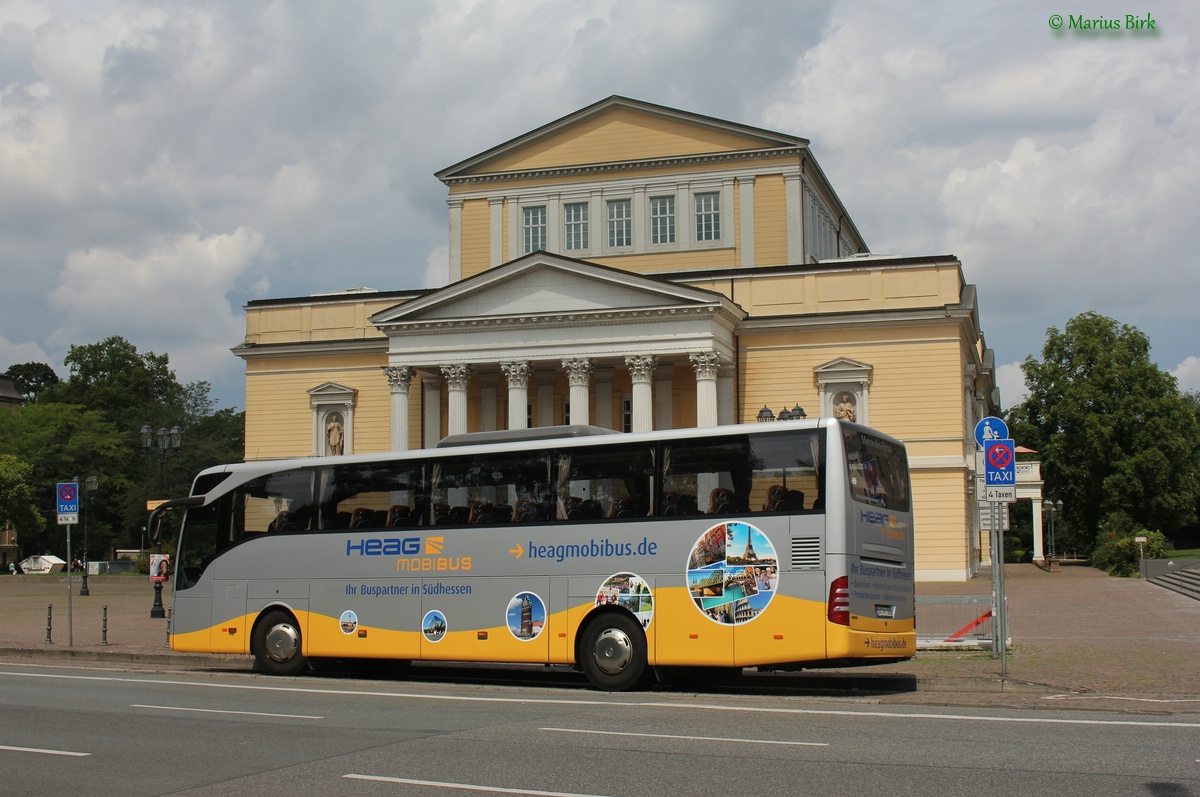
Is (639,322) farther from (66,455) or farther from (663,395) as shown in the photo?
(66,455)

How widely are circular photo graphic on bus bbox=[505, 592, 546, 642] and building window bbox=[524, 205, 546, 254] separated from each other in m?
37.8

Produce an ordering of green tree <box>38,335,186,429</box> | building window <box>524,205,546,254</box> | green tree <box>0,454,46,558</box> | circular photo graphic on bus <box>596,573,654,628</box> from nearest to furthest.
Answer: circular photo graphic on bus <box>596,573,654,628</box> < building window <box>524,205,546,254</box> < green tree <box>0,454,46,558</box> < green tree <box>38,335,186,429</box>

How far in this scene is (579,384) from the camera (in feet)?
153

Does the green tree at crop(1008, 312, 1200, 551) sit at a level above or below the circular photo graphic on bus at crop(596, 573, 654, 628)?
above

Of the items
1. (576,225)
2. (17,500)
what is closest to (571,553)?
(576,225)

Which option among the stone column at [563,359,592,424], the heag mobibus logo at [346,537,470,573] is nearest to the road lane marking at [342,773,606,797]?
the heag mobibus logo at [346,537,470,573]

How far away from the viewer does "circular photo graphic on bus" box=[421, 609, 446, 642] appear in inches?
699

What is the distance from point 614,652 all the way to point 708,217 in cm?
3761

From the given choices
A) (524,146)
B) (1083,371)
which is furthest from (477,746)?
(1083,371)

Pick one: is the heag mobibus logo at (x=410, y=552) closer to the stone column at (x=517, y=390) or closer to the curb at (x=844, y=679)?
the curb at (x=844, y=679)

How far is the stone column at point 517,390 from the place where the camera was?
4728cm

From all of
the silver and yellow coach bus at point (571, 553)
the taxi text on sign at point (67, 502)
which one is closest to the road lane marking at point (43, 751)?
the silver and yellow coach bus at point (571, 553)

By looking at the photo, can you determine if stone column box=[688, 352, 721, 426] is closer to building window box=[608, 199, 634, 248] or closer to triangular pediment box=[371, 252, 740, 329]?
triangular pediment box=[371, 252, 740, 329]

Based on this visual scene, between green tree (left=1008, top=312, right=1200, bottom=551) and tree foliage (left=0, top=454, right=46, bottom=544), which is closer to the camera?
green tree (left=1008, top=312, right=1200, bottom=551)
